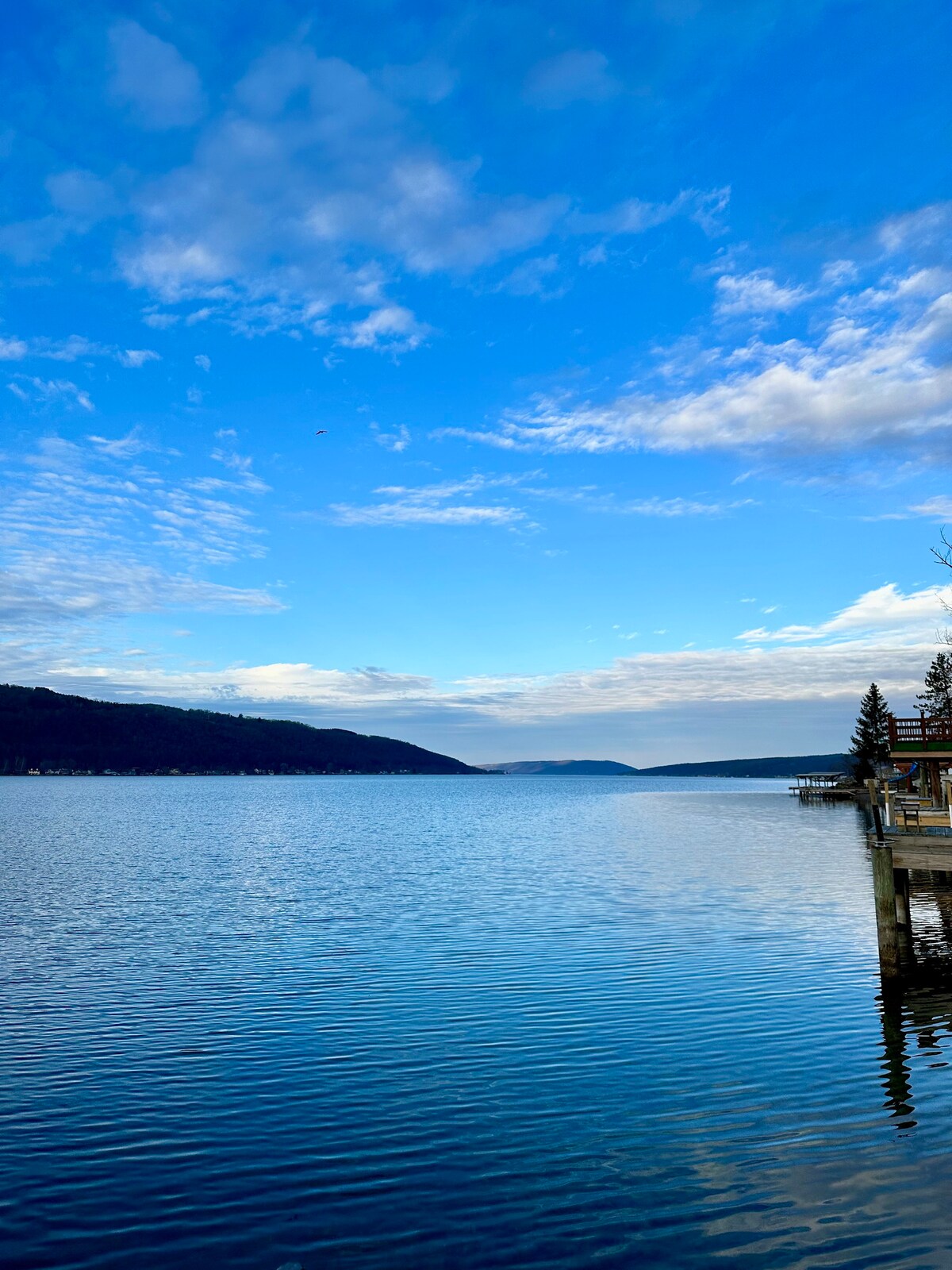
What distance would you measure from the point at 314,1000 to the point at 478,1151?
10.3m

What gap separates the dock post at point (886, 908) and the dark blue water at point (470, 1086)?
979mm

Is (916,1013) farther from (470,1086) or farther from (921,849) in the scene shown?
(470,1086)

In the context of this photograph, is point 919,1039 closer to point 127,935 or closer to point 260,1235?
point 260,1235

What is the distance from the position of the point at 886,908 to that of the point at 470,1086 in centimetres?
1380

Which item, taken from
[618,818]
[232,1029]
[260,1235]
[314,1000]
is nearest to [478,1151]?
[260,1235]

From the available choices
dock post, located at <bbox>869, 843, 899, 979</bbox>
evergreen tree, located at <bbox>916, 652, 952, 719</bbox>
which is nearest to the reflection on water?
dock post, located at <bbox>869, 843, 899, 979</bbox>

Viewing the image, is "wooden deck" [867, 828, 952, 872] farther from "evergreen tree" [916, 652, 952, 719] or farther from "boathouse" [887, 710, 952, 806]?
"evergreen tree" [916, 652, 952, 719]

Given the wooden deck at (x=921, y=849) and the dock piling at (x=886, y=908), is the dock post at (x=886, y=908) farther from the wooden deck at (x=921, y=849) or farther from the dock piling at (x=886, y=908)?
the wooden deck at (x=921, y=849)

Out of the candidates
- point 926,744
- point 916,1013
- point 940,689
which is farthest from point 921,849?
point 940,689

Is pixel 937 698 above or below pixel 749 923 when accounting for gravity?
above

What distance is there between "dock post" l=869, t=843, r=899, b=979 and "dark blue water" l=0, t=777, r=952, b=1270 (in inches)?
38.6

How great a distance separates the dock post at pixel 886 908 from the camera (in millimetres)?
23484

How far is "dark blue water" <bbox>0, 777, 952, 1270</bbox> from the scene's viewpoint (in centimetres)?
Answer: 1084

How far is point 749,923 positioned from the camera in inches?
1273
